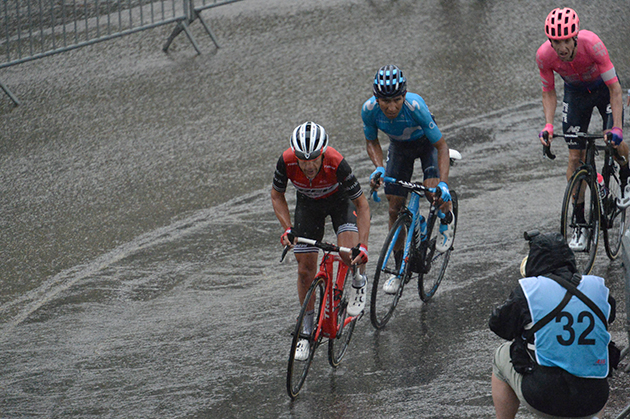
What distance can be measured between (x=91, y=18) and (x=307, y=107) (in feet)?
13.2

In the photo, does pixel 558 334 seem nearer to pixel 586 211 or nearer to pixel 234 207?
pixel 586 211

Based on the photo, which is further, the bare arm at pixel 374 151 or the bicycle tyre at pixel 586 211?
the bare arm at pixel 374 151

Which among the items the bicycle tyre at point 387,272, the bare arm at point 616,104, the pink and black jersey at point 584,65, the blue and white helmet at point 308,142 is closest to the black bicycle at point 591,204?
the bare arm at point 616,104

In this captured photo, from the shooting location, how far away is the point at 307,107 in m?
10.7

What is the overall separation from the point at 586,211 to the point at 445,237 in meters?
1.26

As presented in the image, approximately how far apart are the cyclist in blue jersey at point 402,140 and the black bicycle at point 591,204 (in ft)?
3.39

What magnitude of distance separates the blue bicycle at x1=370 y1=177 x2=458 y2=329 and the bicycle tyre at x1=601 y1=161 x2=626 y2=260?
1581mm

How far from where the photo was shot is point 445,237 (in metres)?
6.71

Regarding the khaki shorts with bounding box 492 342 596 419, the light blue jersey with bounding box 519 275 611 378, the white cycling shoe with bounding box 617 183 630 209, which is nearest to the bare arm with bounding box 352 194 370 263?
the khaki shorts with bounding box 492 342 596 419

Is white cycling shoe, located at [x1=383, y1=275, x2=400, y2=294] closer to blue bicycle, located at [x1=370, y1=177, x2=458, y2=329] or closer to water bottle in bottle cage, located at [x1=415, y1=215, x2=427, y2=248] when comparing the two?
blue bicycle, located at [x1=370, y1=177, x2=458, y2=329]

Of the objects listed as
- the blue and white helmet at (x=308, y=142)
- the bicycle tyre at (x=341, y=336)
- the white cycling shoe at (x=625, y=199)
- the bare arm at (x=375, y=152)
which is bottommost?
the bicycle tyre at (x=341, y=336)

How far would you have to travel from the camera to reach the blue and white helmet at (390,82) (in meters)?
5.80

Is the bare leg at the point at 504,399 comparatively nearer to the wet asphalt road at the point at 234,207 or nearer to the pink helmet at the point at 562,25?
the wet asphalt road at the point at 234,207

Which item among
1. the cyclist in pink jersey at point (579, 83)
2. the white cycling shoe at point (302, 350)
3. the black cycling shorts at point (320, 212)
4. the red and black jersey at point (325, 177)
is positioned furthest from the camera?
the cyclist in pink jersey at point (579, 83)
